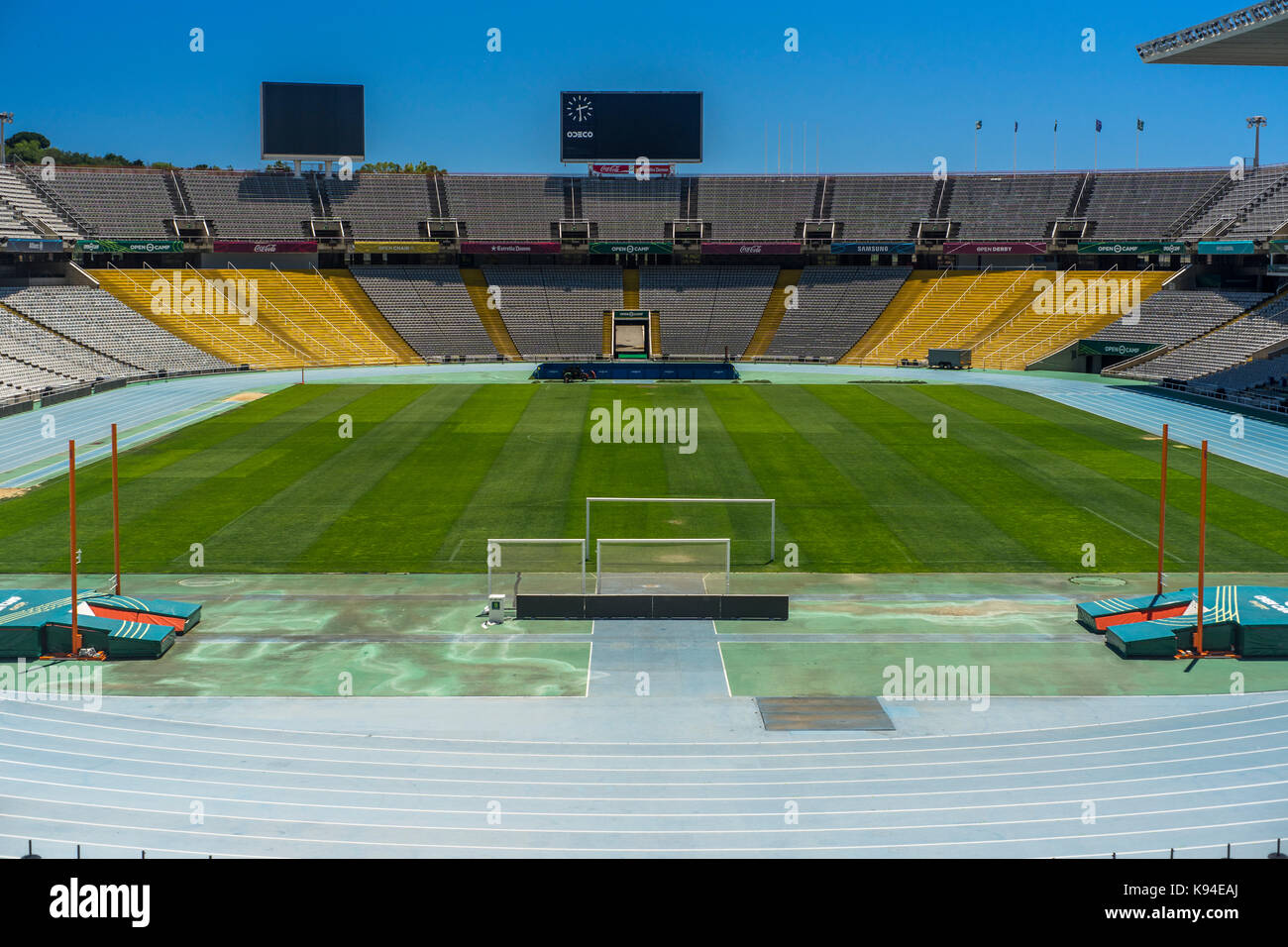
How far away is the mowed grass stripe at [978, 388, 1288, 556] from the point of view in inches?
1277

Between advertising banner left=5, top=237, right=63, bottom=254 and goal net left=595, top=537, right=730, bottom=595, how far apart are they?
60518 mm

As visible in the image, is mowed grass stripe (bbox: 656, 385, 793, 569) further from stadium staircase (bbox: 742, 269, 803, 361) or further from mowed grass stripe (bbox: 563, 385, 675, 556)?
stadium staircase (bbox: 742, 269, 803, 361)

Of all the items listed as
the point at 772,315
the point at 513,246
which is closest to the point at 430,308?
the point at 513,246

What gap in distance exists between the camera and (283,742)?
18.2 m

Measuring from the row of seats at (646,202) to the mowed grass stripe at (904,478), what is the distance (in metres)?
36.6

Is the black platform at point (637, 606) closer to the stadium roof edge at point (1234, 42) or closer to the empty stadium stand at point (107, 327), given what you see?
the stadium roof edge at point (1234, 42)

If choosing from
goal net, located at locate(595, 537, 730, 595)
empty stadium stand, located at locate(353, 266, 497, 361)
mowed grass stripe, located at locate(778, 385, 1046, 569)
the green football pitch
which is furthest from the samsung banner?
goal net, located at locate(595, 537, 730, 595)

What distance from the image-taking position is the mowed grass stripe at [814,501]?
97.4ft

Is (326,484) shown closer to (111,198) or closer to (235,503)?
(235,503)

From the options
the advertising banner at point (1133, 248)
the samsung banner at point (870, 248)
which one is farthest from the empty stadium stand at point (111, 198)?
the advertising banner at point (1133, 248)

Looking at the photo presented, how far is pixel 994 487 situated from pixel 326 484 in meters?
19.9
